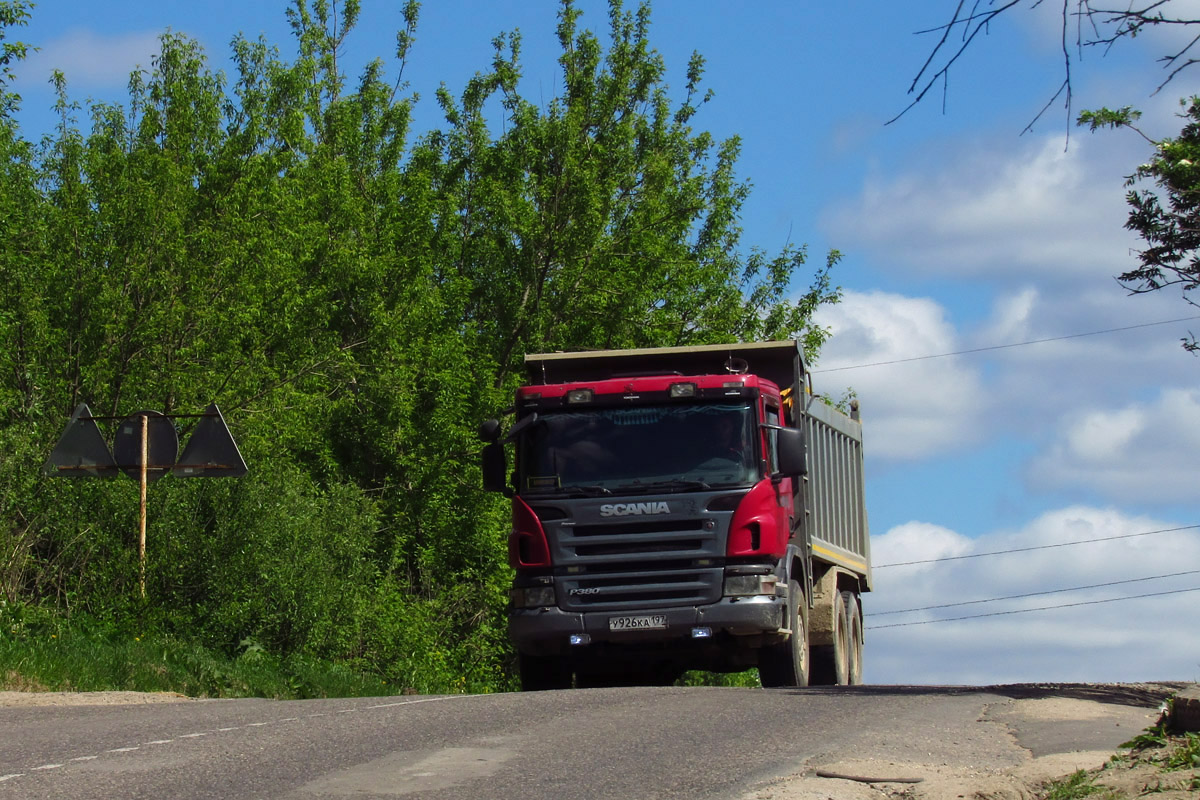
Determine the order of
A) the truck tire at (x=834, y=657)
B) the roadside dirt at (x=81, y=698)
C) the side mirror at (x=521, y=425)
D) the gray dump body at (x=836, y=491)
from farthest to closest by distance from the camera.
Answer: the truck tire at (x=834, y=657) → the gray dump body at (x=836, y=491) → the side mirror at (x=521, y=425) → the roadside dirt at (x=81, y=698)

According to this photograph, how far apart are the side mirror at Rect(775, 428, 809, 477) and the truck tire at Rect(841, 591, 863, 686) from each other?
15.2ft

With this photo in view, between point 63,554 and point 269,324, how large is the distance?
22.1ft

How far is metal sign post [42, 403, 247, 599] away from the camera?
627 inches

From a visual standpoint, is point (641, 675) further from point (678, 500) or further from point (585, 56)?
point (585, 56)

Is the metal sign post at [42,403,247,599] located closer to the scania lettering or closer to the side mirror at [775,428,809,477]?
Result: the scania lettering

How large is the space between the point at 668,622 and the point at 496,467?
2.27 metres

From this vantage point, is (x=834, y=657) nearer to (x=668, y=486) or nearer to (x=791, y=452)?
(x=791, y=452)

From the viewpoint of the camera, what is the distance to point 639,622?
1423 centimetres

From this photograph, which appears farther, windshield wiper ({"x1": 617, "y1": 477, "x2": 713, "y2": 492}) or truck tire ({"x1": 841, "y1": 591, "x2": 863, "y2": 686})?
truck tire ({"x1": 841, "y1": 591, "x2": 863, "y2": 686})

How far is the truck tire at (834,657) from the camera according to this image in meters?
17.5

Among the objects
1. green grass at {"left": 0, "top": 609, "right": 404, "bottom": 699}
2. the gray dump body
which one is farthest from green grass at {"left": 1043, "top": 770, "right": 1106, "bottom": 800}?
green grass at {"left": 0, "top": 609, "right": 404, "bottom": 699}

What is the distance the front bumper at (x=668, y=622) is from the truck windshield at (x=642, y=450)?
3.69ft

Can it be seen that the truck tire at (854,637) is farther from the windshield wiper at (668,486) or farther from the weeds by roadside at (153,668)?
the weeds by roadside at (153,668)

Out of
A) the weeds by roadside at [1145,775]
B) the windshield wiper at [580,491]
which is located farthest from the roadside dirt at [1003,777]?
the windshield wiper at [580,491]
